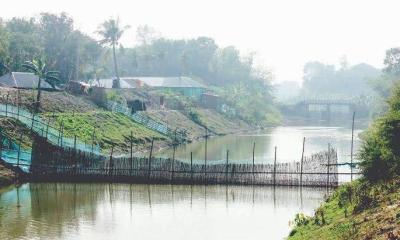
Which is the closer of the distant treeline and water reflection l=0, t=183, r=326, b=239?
water reflection l=0, t=183, r=326, b=239

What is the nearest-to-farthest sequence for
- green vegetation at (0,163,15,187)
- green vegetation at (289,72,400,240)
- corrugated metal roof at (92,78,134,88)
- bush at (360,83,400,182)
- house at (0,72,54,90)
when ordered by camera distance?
1. green vegetation at (289,72,400,240)
2. bush at (360,83,400,182)
3. green vegetation at (0,163,15,187)
4. house at (0,72,54,90)
5. corrugated metal roof at (92,78,134,88)

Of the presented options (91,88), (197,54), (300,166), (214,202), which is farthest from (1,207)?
(197,54)

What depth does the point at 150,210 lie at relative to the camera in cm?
2700

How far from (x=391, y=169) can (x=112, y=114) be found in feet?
142

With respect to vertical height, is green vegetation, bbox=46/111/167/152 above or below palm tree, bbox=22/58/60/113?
below

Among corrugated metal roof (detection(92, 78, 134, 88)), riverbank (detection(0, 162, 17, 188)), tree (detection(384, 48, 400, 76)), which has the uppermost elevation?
tree (detection(384, 48, 400, 76))

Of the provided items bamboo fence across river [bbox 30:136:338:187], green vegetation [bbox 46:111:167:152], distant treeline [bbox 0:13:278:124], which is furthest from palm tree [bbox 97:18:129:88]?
bamboo fence across river [bbox 30:136:338:187]

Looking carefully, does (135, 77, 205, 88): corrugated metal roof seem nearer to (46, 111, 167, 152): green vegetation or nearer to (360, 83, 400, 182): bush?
(46, 111, 167, 152): green vegetation

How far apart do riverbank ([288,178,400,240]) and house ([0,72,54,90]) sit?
4154 cm

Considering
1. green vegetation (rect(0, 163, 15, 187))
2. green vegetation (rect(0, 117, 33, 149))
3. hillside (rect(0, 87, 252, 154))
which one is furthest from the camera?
hillside (rect(0, 87, 252, 154))

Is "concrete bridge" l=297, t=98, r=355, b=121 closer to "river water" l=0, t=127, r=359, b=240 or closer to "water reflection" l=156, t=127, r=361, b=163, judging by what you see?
"water reflection" l=156, t=127, r=361, b=163

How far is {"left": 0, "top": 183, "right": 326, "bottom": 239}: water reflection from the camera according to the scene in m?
22.6

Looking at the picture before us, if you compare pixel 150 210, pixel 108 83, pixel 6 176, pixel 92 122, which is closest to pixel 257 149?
pixel 92 122

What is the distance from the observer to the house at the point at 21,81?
55.9 metres
